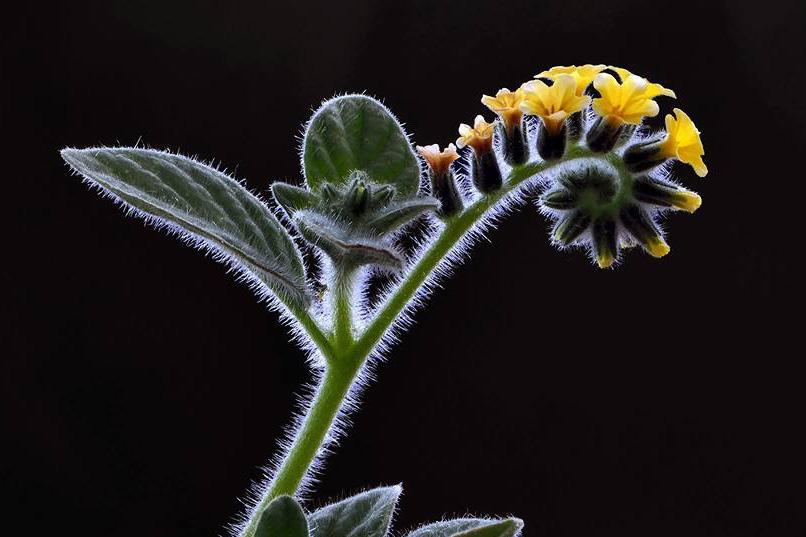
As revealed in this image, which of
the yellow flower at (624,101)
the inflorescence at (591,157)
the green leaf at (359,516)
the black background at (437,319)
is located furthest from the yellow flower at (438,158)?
the black background at (437,319)

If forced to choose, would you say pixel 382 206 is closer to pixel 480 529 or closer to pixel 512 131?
pixel 512 131

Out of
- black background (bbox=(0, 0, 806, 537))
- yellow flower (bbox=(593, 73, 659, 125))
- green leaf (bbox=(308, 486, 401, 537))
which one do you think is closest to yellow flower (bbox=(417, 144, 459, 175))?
yellow flower (bbox=(593, 73, 659, 125))

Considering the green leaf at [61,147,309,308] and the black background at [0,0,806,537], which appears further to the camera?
the black background at [0,0,806,537]

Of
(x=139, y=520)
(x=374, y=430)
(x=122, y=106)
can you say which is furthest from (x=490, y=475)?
(x=122, y=106)

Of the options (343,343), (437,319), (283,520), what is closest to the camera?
(283,520)

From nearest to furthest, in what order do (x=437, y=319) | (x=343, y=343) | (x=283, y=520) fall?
1. (x=283, y=520)
2. (x=343, y=343)
3. (x=437, y=319)

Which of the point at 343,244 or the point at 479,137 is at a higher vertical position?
the point at 479,137

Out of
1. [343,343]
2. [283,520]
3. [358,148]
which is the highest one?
[358,148]

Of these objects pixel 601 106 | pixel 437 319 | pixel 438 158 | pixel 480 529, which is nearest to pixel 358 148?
pixel 438 158

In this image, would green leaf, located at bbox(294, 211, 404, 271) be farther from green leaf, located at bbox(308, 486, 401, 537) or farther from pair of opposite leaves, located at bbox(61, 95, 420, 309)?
green leaf, located at bbox(308, 486, 401, 537)
